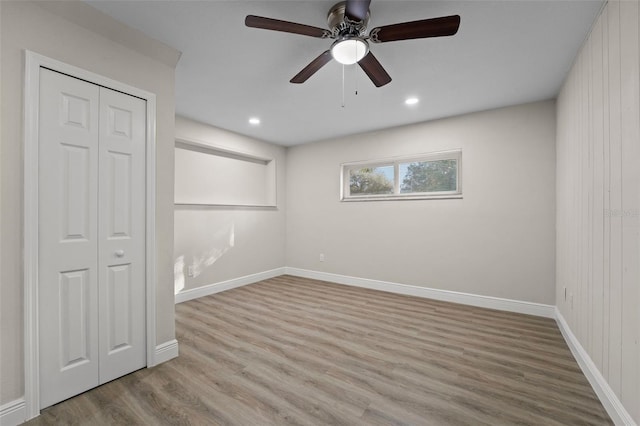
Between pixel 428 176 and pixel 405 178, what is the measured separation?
0.33 meters

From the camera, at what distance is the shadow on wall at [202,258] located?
12.1 feet

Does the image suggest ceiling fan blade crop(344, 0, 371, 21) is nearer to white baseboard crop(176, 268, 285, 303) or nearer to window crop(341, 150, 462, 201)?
window crop(341, 150, 462, 201)

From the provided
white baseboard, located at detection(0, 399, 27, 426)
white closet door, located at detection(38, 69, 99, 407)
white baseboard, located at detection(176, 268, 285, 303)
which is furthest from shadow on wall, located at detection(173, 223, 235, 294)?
white baseboard, located at detection(0, 399, 27, 426)

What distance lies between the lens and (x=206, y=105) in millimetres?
3297

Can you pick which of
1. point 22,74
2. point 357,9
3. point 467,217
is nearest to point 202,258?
point 22,74

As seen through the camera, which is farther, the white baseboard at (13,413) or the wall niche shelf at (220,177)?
the wall niche shelf at (220,177)

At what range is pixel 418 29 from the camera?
160 centimetres

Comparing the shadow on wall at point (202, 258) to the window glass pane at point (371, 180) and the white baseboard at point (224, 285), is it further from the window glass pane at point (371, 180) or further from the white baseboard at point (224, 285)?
the window glass pane at point (371, 180)

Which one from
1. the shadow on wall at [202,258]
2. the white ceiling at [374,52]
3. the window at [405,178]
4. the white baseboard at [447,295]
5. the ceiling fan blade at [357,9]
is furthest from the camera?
the window at [405,178]

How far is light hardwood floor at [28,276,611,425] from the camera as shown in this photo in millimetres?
1602

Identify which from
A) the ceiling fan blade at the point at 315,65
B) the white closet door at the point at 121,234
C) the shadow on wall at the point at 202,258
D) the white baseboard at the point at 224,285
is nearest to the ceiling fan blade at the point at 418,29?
the ceiling fan blade at the point at 315,65

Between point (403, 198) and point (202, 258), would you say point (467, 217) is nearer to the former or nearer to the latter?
point (403, 198)

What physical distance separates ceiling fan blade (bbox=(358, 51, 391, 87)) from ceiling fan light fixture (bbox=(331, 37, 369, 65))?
6 centimetres

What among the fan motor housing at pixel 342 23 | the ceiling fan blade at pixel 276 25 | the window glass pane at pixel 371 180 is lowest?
the window glass pane at pixel 371 180
